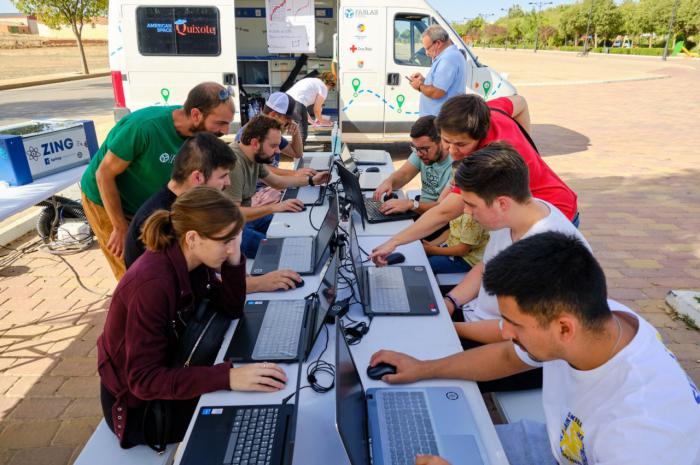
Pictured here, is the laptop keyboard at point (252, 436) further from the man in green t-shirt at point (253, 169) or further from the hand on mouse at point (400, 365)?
the man in green t-shirt at point (253, 169)

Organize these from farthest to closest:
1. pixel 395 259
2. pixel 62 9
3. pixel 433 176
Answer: pixel 62 9 → pixel 433 176 → pixel 395 259

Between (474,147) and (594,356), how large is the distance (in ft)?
4.97

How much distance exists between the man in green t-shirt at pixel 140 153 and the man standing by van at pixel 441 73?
2.55 metres

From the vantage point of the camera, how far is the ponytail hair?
168cm

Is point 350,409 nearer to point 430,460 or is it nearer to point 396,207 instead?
point 430,460

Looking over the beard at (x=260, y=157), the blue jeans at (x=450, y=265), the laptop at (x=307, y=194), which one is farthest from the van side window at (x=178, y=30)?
the blue jeans at (x=450, y=265)

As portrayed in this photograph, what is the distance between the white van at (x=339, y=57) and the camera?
598 cm

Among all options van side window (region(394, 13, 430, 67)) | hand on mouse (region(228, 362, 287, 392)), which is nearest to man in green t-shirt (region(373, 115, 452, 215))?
hand on mouse (region(228, 362, 287, 392))

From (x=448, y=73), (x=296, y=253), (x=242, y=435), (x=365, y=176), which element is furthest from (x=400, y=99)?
(x=242, y=435)

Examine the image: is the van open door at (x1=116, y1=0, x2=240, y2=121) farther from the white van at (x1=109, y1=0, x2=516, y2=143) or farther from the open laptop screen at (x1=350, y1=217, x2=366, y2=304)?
the open laptop screen at (x1=350, y1=217, x2=366, y2=304)

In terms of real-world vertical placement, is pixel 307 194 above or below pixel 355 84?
below

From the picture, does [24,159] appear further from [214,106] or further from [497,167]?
[497,167]

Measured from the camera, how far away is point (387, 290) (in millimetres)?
2271

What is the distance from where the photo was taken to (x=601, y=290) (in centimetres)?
114
